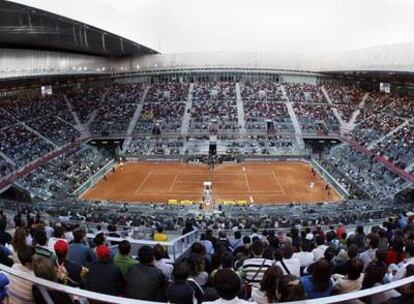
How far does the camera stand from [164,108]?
66312 mm

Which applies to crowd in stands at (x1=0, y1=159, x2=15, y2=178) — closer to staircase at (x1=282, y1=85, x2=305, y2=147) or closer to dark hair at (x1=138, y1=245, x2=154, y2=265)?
staircase at (x1=282, y1=85, x2=305, y2=147)

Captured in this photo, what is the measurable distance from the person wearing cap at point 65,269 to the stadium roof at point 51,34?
1099 inches

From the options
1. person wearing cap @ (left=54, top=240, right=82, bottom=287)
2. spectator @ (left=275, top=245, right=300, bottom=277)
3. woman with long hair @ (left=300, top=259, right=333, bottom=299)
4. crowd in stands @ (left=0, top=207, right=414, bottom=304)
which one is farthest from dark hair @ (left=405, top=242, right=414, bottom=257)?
person wearing cap @ (left=54, top=240, right=82, bottom=287)

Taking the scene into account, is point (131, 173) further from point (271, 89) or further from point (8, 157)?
point (271, 89)

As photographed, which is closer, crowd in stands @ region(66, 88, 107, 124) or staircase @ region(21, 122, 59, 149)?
staircase @ region(21, 122, 59, 149)

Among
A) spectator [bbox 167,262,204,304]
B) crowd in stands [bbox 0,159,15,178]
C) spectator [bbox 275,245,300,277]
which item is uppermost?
spectator [bbox 167,262,204,304]

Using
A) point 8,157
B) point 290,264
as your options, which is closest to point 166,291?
point 290,264

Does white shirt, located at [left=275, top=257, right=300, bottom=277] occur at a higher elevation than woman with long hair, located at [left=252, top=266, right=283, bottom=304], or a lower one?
lower

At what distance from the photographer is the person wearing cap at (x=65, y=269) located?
19.5ft

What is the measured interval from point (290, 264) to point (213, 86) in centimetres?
6855

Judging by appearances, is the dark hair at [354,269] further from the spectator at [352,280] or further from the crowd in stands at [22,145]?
the crowd in stands at [22,145]

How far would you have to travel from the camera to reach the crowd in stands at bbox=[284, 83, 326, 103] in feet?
228

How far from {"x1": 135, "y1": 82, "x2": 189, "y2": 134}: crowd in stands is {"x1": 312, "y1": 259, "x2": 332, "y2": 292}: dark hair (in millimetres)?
55462

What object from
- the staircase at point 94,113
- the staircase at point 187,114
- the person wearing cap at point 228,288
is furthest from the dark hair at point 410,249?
the staircase at point 94,113
